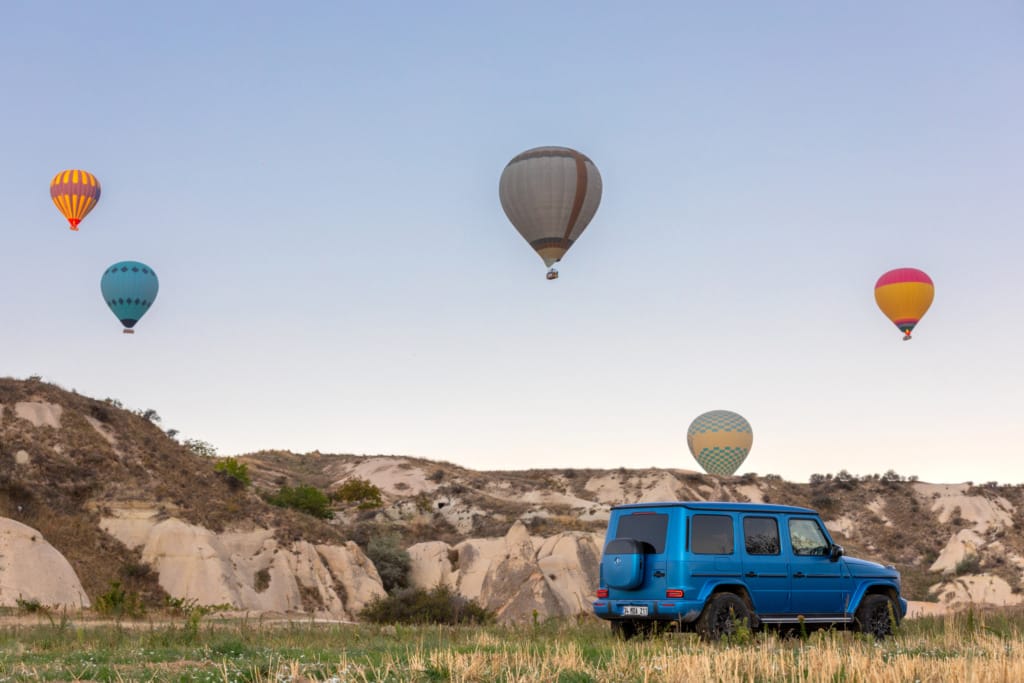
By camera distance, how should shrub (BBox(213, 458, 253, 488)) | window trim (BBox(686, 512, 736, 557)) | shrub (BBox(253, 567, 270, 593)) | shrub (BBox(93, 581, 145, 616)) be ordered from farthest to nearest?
1. shrub (BBox(213, 458, 253, 488))
2. shrub (BBox(253, 567, 270, 593))
3. shrub (BBox(93, 581, 145, 616))
4. window trim (BBox(686, 512, 736, 557))

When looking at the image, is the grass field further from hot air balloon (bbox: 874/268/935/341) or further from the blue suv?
hot air balloon (bbox: 874/268/935/341)

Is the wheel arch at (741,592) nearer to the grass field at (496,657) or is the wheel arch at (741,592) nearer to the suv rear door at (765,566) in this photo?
the suv rear door at (765,566)

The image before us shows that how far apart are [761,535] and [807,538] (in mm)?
1063

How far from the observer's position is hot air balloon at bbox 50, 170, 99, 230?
6003 centimetres

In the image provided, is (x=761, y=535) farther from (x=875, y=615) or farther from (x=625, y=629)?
(x=875, y=615)

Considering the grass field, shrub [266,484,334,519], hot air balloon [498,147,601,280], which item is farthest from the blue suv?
shrub [266,484,334,519]

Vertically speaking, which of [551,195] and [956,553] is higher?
[551,195]

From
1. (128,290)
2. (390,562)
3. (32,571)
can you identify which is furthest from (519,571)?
(128,290)

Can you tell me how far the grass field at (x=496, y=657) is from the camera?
32.7 feet

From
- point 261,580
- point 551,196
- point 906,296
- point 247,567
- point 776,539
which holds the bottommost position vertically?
point 261,580

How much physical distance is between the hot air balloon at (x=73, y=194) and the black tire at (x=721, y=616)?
2116 inches

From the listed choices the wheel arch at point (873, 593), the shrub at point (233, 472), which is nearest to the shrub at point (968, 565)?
the shrub at point (233, 472)

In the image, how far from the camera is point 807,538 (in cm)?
1755

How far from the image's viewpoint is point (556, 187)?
4844 centimetres
